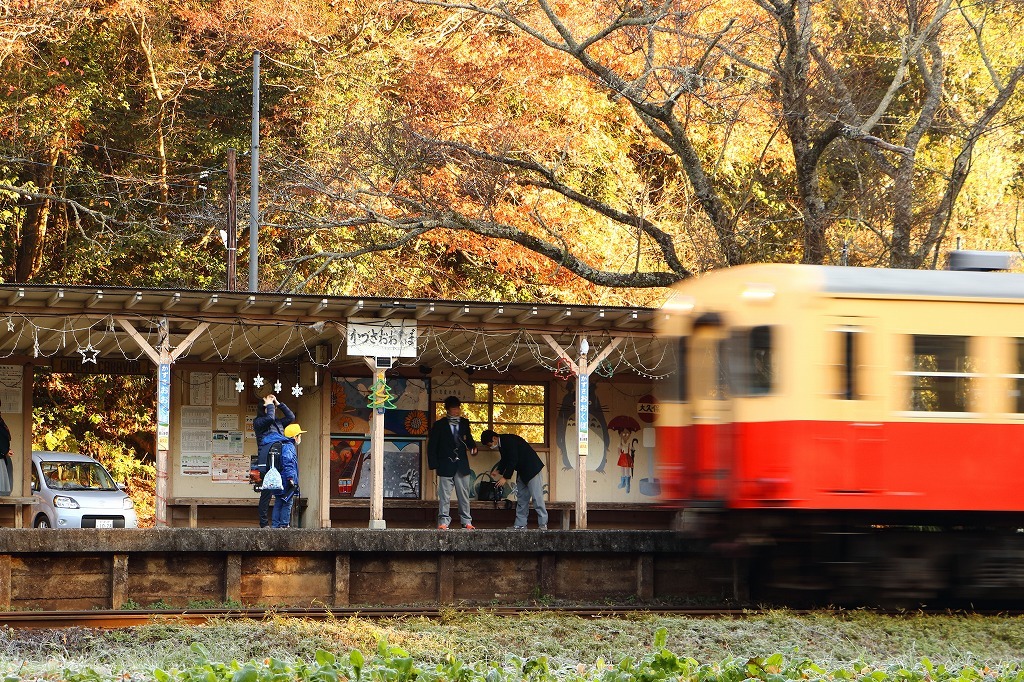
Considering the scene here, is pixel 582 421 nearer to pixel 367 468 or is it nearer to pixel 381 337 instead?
pixel 381 337

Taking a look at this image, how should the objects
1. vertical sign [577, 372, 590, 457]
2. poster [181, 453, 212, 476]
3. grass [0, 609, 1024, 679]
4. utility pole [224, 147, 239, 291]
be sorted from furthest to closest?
utility pole [224, 147, 239, 291] → poster [181, 453, 212, 476] → vertical sign [577, 372, 590, 457] → grass [0, 609, 1024, 679]

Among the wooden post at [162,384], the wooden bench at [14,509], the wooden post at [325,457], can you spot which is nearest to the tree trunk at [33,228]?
the wooden bench at [14,509]

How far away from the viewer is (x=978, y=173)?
27469 millimetres

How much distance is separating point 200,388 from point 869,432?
10245 millimetres

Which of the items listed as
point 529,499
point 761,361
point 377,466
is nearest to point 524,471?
point 529,499

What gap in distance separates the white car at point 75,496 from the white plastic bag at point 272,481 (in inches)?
211

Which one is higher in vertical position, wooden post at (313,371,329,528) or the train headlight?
the train headlight

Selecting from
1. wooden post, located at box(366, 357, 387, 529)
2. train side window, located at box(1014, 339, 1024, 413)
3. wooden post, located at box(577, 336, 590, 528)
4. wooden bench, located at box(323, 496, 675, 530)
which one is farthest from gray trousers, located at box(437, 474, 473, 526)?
train side window, located at box(1014, 339, 1024, 413)

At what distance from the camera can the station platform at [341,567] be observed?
14.2 metres

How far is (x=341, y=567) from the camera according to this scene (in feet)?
48.7

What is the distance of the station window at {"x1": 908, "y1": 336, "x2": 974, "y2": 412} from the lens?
12.3 m

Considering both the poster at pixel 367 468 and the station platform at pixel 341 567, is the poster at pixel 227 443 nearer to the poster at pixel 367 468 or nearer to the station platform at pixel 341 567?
the poster at pixel 367 468

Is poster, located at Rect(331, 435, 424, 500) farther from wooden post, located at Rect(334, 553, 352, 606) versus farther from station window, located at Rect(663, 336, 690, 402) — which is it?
station window, located at Rect(663, 336, 690, 402)

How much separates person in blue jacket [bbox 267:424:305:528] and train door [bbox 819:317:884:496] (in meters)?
7.03
